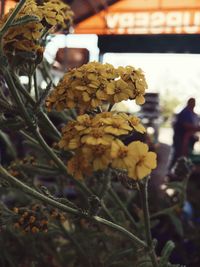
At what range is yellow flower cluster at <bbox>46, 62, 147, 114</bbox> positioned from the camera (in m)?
0.57

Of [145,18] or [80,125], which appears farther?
[145,18]

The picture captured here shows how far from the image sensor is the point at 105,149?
1.58ft

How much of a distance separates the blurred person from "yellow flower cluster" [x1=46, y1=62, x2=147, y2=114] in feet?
6.00

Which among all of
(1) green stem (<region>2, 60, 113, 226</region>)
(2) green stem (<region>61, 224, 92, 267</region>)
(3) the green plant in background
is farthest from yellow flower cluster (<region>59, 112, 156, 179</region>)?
(2) green stem (<region>61, 224, 92, 267</region>)

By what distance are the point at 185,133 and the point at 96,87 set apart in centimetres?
197

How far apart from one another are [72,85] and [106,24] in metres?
3.98

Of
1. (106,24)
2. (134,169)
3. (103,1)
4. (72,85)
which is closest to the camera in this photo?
(134,169)

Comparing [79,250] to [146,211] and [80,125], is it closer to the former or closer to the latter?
[146,211]

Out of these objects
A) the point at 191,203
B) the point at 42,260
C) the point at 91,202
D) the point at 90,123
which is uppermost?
the point at 90,123

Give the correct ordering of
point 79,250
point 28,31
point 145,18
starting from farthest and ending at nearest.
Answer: point 145,18 < point 79,250 < point 28,31

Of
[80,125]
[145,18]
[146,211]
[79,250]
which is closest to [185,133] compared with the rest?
[79,250]

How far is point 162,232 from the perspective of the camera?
4.74 ft

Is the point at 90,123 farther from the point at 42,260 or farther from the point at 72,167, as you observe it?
the point at 42,260

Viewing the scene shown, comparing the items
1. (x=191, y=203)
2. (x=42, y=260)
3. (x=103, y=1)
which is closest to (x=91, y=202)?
(x=42, y=260)
